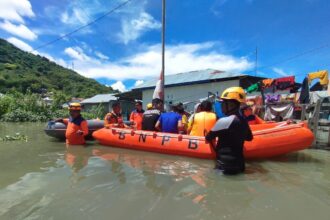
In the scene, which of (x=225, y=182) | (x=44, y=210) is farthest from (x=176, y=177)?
(x=44, y=210)

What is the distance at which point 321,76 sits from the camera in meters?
13.0

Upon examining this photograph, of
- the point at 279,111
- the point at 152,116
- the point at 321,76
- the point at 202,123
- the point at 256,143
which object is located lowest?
the point at 256,143

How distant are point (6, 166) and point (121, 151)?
2892 millimetres

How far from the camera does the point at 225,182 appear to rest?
475 cm

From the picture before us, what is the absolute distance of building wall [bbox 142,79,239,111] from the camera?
22.6 meters

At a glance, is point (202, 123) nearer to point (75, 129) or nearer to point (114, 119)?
point (114, 119)

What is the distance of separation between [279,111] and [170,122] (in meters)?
5.87

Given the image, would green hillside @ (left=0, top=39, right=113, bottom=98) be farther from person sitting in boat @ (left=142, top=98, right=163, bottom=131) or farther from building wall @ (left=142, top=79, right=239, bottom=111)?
person sitting in boat @ (left=142, top=98, right=163, bottom=131)

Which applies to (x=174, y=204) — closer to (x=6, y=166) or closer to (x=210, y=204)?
(x=210, y=204)

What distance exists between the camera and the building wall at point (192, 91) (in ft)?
74.0

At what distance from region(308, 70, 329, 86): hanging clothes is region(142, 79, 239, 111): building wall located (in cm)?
881

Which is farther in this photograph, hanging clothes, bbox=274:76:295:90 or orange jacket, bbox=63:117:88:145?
hanging clothes, bbox=274:76:295:90

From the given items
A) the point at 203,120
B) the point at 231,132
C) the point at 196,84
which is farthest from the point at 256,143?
the point at 196,84

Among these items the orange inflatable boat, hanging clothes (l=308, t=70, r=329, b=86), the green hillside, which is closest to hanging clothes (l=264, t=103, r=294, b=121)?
hanging clothes (l=308, t=70, r=329, b=86)
